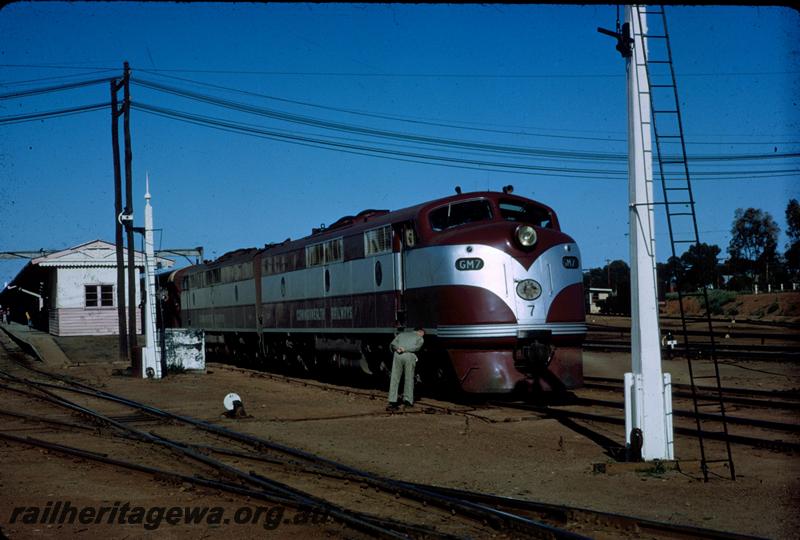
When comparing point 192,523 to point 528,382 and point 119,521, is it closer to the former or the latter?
point 119,521

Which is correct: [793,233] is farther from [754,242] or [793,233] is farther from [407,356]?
[407,356]

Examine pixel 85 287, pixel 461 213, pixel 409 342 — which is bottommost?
pixel 409 342

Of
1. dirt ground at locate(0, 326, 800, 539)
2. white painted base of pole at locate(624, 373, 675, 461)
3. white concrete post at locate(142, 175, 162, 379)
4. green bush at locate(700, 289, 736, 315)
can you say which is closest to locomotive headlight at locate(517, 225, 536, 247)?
dirt ground at locate(0, 326, 800, 539)

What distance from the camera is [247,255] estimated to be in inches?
1056

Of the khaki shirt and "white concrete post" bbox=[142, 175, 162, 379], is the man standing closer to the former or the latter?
the khaki shirt

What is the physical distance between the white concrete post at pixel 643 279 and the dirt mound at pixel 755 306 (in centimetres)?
4385

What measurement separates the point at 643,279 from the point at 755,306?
5453 centimetres

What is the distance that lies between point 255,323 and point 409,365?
11816mm

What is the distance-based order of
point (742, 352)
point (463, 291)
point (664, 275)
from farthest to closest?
point (742, 352), point (463, 291), point (664, 275)

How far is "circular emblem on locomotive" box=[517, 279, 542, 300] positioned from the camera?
14.6 m

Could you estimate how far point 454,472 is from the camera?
9.53 metres

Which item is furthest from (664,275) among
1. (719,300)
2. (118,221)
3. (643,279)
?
(719,300)

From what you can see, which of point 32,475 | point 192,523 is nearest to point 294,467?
point 192,523

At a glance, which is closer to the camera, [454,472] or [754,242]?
[454,472]
